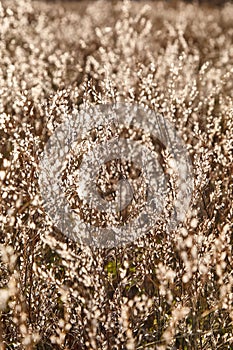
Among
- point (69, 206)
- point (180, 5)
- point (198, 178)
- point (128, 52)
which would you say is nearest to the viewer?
point (198, 178)

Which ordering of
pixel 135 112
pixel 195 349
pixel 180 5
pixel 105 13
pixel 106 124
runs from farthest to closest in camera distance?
pixel 180 5
pixel 105 13
pixel 135 112
pixel 106 124
pixel 195 349

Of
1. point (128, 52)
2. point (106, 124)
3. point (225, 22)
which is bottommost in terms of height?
point (106, 124)

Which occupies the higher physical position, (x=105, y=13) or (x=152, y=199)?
(x=105, y=13)

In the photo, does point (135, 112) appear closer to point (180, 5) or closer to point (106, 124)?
point (106, 124)

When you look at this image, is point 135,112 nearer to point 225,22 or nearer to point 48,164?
point 48,164

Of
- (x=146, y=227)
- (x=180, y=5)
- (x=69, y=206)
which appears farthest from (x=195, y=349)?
(x=180, y=5)

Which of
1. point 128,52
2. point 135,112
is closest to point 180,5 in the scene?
point 128,52

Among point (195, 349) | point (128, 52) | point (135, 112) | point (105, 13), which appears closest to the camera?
point (195, 349)

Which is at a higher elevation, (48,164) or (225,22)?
(225,22)

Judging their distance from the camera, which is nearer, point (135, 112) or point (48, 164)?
point (48, 164)

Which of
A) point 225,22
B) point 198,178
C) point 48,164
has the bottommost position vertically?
point 198,178
